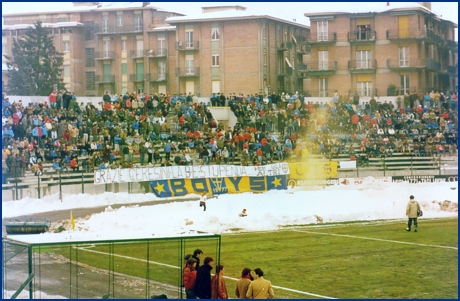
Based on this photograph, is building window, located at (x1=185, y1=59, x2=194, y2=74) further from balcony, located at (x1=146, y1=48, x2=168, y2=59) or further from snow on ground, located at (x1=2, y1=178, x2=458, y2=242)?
snow on ground, located at (x1=2, y1=178, x2=458, y2=242)

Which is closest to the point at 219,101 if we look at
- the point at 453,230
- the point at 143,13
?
the point at 143,13

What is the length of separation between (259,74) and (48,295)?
42.6 ft

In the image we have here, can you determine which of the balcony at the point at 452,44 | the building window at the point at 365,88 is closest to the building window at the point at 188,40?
the building window at the point at 365,88

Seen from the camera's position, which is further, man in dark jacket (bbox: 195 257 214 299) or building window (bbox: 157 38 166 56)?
building window (bbox: 157 38 166 56)

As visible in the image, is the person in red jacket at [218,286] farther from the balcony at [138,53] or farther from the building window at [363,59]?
the building window at [363,59]

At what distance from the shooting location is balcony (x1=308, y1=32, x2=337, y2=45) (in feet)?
83.9

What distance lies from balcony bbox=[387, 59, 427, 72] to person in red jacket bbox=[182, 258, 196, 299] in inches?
601

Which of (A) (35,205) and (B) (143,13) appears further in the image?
(B) (143,13)

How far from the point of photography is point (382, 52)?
84.4 ft

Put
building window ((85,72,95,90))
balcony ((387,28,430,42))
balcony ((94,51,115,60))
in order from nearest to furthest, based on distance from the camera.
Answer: balcony ((94,51,115,60)) < building window ((85,72,95,90)) < balcony ((387,28,430,42))

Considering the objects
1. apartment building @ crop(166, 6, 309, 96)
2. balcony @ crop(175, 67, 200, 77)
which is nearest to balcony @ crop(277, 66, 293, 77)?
apartment building @ crop(166, 6, 309, 96)

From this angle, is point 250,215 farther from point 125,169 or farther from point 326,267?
point 326,267

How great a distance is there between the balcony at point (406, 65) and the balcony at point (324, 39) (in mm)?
2079

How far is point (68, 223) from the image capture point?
2017cm
